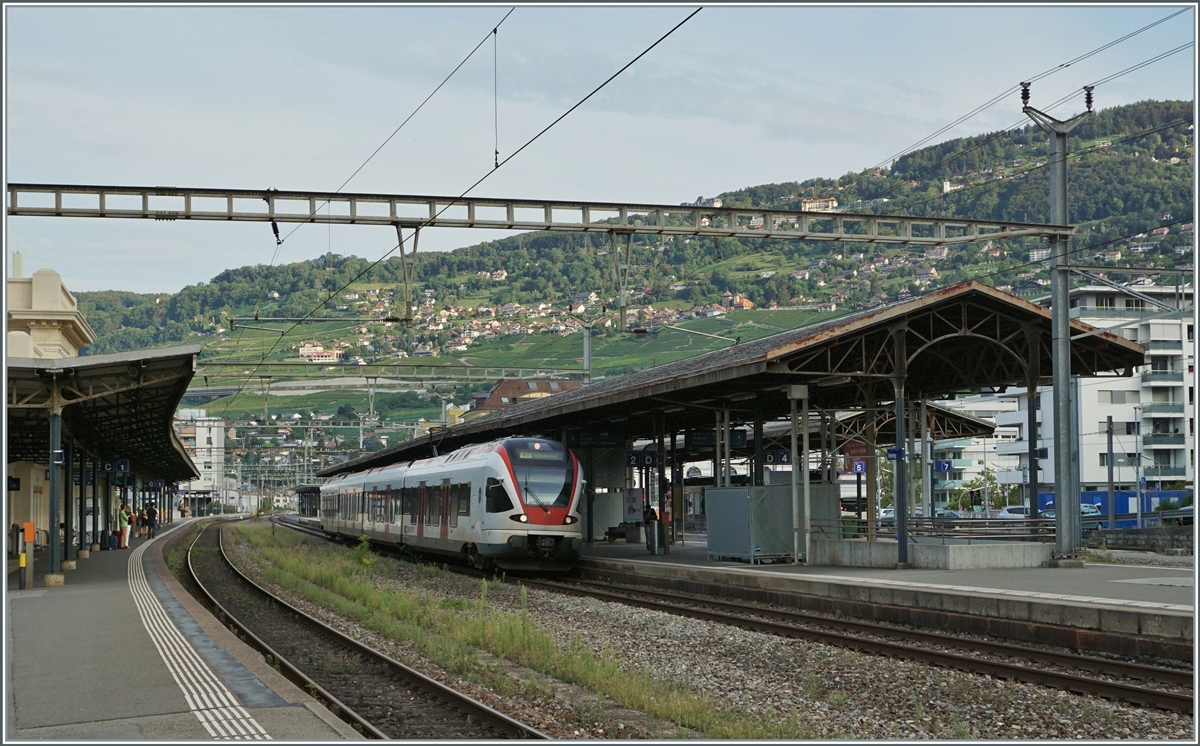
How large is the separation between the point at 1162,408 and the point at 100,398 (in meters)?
73.8

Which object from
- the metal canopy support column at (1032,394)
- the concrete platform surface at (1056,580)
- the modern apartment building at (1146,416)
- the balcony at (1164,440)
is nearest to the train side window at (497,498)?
the concrete platform surface at (1056,580)

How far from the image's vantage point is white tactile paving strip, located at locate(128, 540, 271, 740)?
9047 mm

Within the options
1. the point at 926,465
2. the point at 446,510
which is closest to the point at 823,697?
the point at 926,465

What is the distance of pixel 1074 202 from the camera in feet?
334

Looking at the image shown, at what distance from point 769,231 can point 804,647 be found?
27.6 ft

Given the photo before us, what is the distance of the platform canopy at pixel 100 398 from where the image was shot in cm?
2369

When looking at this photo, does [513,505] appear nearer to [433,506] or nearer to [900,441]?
[433,506]

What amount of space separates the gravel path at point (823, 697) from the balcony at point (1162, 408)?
7528 cm

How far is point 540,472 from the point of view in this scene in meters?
27.0

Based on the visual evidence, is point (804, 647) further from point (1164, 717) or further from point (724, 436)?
point (724, 436)

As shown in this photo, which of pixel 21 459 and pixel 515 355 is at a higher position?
pixel 515 355

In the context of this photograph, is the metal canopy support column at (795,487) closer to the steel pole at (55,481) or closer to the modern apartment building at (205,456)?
the steel pole at (55,481)

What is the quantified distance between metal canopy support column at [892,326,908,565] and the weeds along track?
36.0 ft

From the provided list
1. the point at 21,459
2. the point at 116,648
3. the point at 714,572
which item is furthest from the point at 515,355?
A: the point at 116,648
